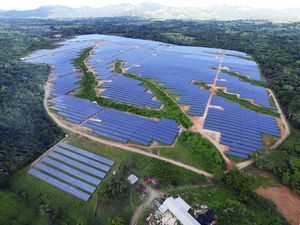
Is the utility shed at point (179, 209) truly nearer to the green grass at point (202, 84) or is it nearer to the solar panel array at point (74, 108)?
the solar panel array at point (74, 108)

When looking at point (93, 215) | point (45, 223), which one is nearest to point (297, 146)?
point (93, 215)

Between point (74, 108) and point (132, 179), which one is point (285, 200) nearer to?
point (132, 179)

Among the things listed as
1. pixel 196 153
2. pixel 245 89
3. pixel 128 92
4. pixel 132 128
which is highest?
pixel 128 92

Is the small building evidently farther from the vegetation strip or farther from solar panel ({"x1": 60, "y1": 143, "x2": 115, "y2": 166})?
the vegetation strip

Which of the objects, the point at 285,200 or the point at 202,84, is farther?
the point at 202,84

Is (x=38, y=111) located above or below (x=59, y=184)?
above

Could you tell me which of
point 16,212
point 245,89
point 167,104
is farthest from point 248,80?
point 16,212

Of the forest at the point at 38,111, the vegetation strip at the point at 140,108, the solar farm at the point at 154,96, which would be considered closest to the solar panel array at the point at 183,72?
the solar farm at the point at 154,96
